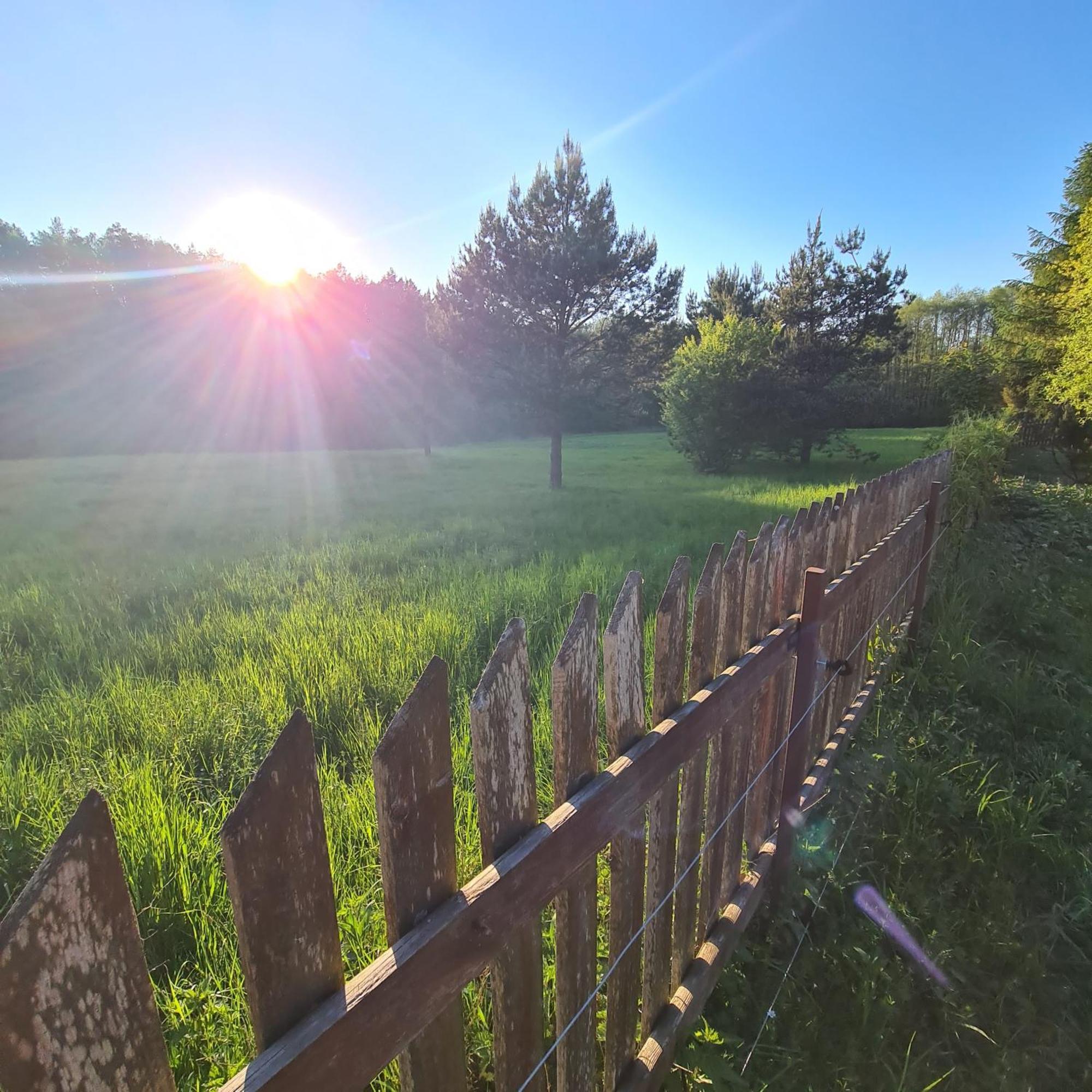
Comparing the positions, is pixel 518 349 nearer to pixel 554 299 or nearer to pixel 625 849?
pixel 554 299

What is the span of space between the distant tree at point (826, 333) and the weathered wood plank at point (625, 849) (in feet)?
54.1

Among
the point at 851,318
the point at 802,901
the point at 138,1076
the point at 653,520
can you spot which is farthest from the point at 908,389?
the point at 138,1076

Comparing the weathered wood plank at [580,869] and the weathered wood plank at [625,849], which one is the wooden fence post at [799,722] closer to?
the weathered wood plank at [625,849]

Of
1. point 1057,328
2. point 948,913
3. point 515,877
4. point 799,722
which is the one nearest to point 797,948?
point 948,913

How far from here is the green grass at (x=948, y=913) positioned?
67.6 inches

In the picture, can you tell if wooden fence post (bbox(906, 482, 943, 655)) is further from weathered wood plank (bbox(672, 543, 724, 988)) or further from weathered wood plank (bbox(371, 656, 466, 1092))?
weathered wood plank (bbox(371, 656, 466, 1092))

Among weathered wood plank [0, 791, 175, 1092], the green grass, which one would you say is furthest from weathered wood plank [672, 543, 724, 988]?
weathered wood plank [0, 791, 175, 1092]

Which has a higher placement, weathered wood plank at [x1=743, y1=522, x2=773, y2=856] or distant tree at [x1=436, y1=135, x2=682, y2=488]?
distant tree at [x1=436, y1=135, x2=682, y2=488]

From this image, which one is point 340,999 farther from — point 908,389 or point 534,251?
point 908,389

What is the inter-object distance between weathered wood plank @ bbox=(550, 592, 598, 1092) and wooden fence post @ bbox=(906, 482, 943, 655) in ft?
12.3

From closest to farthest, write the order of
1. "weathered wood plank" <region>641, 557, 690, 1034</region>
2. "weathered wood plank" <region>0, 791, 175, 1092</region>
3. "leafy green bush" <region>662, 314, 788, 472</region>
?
"weathered wood plank" <region>0, 791, 175, 1092</region>, "weathered wood plank" <region>641, 557, 690, 1034</region>, "leafy green bush" <region>662, 314, 788, 472</region>

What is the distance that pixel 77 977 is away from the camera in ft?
1.77

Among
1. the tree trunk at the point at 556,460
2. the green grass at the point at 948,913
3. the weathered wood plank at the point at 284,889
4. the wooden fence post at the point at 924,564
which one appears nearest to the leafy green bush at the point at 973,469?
the wooden fence post at the point at 924,564

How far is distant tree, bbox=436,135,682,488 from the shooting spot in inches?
501
